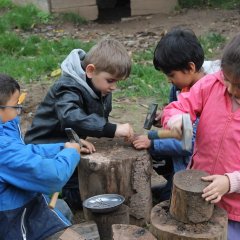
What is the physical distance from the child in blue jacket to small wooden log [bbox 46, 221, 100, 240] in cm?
5

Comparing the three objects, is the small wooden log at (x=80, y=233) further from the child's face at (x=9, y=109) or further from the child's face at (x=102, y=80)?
the child's face at (x=102, y=80)

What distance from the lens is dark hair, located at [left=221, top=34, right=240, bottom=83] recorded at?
8.22ft

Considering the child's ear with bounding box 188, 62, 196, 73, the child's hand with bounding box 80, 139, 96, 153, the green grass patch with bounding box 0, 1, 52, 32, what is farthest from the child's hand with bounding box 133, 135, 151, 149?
the green grass patch with bounding box 0, 1, 52, 32

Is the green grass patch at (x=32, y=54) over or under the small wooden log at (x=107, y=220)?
over

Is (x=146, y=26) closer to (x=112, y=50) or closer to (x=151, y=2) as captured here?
(x=151, y=2)

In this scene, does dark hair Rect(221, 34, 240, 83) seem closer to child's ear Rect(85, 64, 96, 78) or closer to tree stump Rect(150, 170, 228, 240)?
tree stump Rect(150, 170, 228, 240)

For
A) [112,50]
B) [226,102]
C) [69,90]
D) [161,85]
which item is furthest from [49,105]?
[161,85]

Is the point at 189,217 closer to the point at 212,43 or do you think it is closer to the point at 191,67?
the point at 191,67

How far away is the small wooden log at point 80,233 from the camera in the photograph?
9.15 ft

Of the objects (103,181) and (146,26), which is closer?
(103,181)

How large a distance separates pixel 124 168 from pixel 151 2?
7.19 m

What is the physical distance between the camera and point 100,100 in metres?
3.81

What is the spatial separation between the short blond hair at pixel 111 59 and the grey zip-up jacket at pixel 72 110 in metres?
0.14

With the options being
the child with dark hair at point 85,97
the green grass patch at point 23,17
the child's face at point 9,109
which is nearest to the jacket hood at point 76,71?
the child with dark hair at point 85,97
